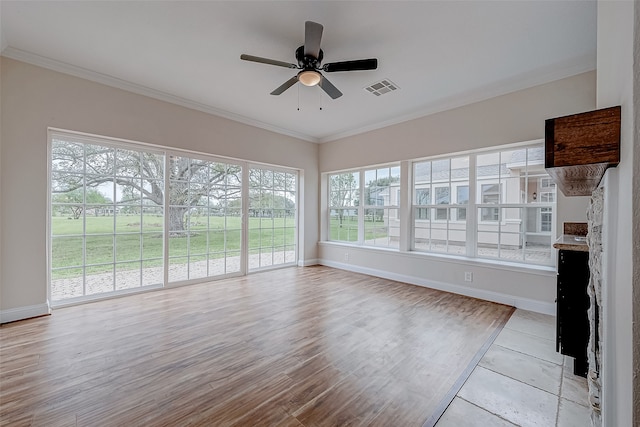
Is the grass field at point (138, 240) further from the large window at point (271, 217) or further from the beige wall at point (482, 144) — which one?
the beige wall at point (482, 144)

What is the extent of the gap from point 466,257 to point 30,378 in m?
4.75

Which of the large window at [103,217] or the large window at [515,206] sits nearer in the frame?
the large window at [103,217]

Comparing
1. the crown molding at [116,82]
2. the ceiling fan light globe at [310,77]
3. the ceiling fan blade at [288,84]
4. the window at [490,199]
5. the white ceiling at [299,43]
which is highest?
the white ceiling at [299,43]

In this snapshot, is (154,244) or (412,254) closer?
(154,244)

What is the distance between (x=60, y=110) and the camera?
10.1ft

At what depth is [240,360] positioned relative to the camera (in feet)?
7.08

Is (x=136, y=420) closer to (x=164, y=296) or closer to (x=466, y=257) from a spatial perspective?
(x=164, y=296)

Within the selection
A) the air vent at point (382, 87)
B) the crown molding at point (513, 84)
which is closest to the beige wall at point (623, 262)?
the air vent at point (382, 87)

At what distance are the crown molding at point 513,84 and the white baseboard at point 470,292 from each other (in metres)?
2.64

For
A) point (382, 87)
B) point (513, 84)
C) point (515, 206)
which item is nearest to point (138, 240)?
point (382, 87)

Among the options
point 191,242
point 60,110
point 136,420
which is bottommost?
point 136,420

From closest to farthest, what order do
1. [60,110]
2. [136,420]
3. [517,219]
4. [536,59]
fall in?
[136,420] < [536,59] < [60,110] < [517,219]

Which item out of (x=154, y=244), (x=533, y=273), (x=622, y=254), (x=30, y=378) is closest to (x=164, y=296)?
(x=154, y=244)

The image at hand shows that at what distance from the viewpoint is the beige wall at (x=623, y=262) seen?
43 cm
